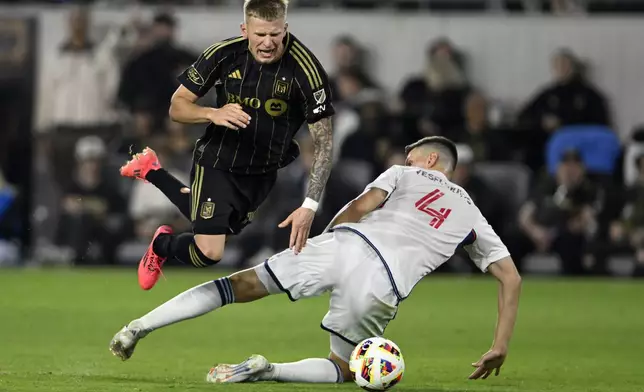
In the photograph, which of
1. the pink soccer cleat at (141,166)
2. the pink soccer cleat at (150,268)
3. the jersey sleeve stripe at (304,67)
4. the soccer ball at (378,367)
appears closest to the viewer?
the soccer ball at (378,367)

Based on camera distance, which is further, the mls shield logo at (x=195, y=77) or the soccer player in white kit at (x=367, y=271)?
the mls shield logo at (x=195, y=77)

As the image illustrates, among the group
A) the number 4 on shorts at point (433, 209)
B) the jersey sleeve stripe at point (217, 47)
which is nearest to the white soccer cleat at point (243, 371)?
the number 4 on shorts at point (433, 209)

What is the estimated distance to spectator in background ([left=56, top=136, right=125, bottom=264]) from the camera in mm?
17141

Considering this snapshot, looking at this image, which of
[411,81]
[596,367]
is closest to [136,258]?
[411,81]

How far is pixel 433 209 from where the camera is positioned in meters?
6.89

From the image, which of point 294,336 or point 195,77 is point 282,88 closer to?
point 195,77

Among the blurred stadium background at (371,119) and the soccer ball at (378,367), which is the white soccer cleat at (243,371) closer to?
the soccer ball at (378,367)

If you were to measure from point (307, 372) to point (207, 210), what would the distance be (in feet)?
4.33

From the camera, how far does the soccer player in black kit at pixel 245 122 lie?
704 cm

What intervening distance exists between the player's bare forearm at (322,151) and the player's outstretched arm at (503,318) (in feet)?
3.70

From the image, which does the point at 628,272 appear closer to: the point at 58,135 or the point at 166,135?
the point at 166,135

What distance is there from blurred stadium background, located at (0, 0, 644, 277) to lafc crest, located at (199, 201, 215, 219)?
29.3 feet

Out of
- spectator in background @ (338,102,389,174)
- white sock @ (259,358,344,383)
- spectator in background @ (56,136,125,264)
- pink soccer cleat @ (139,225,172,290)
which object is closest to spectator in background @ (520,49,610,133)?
spectator in background @ (338,102,389,174)

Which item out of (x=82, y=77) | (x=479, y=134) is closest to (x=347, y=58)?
(x=479, y=134)
